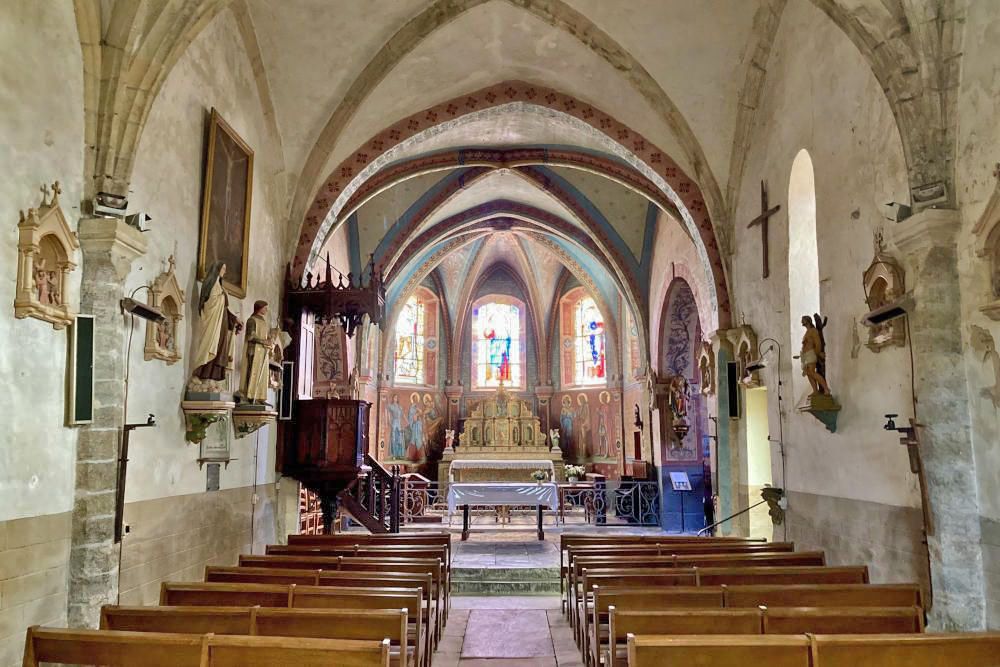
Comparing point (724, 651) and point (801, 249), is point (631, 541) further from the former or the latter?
point (724, 651)

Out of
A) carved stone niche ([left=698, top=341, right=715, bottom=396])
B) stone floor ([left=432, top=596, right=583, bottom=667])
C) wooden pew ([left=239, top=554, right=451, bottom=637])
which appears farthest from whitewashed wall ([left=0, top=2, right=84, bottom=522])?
carved stone niche ([left=698, top=341, right=715, bottom=396])

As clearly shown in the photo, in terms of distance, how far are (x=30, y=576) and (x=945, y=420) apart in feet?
22.0

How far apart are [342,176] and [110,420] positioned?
672 cm

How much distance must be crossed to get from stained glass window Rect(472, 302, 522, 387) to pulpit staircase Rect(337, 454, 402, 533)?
925 cm

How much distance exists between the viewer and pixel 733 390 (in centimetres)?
1112

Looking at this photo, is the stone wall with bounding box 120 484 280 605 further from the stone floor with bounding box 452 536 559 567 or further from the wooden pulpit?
the stone floor with bounding box 452 536 559 567

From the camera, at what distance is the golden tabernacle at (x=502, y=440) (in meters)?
20.5

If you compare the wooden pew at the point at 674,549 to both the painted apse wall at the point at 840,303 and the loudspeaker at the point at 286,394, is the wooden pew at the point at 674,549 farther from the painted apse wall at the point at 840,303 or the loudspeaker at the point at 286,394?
the loudspeaker at the point at 286,394

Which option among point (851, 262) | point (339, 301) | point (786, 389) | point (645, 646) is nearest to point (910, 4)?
point (851, 262)

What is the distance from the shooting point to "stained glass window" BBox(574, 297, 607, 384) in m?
22.6

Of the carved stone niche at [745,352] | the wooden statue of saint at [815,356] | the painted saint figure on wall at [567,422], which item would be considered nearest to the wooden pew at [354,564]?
the wooden statue of saint at [815,356]

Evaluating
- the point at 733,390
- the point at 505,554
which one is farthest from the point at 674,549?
the point at 505,554

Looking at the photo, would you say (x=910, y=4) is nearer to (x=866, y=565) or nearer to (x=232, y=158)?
(x=866, y=565)

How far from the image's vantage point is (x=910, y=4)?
592 cm
